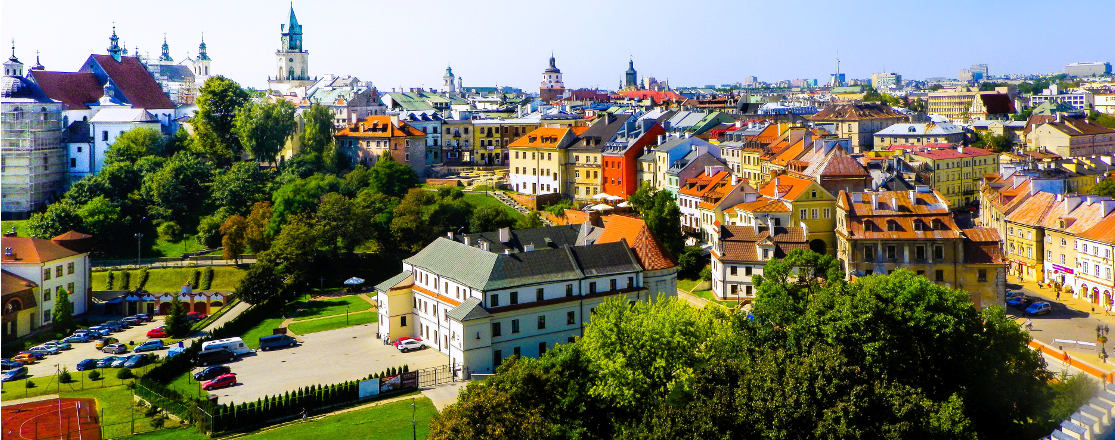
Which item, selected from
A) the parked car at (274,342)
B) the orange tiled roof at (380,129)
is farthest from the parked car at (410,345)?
the orange tiled roof at (380,129)

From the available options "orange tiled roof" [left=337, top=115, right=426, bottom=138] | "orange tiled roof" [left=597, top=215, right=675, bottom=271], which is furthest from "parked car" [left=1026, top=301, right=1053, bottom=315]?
"orange tiled roof" [left=337, top=115, right=426, bottom=138]

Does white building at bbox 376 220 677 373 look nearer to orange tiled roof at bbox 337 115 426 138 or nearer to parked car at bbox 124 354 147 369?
parked car at bbox 124 354 147 369

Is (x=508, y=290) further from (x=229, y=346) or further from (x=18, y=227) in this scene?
(x=18, y=227)

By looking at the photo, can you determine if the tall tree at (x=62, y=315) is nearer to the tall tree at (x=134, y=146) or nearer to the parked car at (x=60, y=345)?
the parked car at (x=60, y=345)

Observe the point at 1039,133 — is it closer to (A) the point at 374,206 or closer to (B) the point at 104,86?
(A) the point at 374,206

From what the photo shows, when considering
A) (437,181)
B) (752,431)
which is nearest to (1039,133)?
(437,181)
